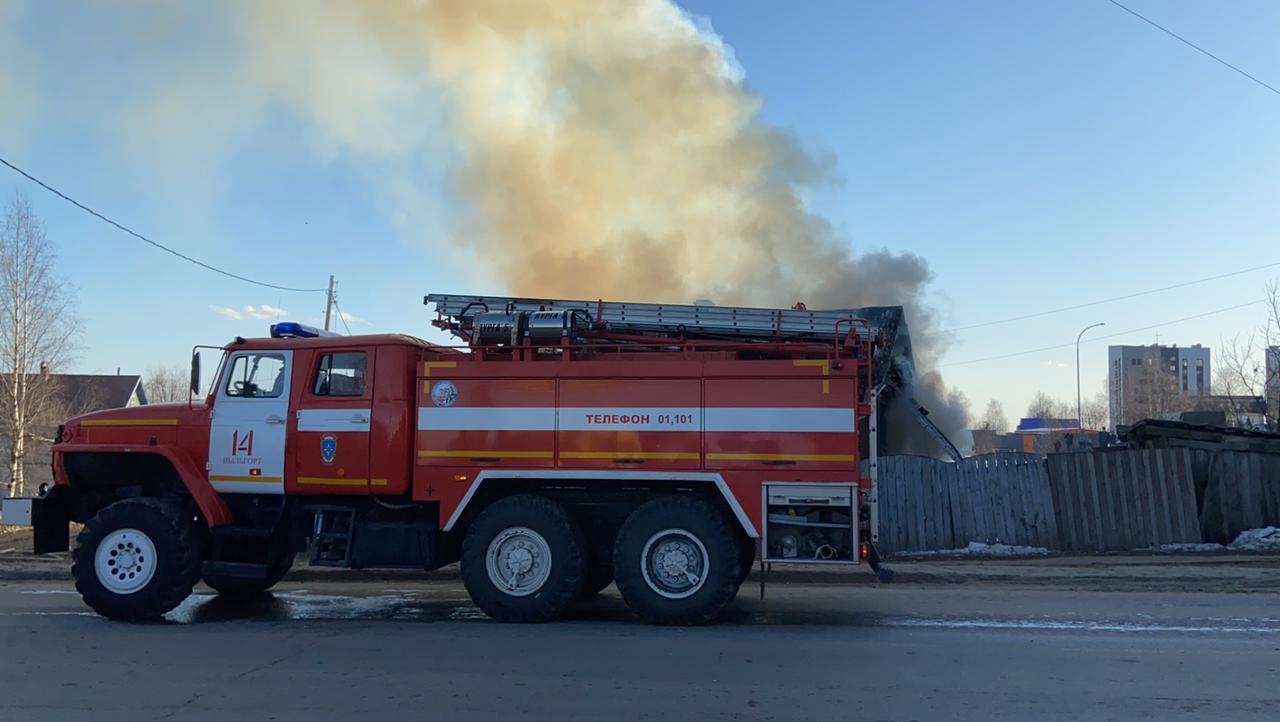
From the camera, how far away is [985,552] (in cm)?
1382

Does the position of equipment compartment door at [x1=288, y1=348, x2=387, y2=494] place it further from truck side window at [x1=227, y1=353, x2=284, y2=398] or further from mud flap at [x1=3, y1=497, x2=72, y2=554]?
mud flap at [x1=3, y1=497, x2=72, y2=554]

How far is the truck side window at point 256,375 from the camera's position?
880 cm

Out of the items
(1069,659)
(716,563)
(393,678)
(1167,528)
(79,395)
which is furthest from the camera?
(79,395)

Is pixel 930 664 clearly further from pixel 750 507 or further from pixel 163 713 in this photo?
pixel 163 713

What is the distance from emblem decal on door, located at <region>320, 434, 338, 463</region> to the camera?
8.54m

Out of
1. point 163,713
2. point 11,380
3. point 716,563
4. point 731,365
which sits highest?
point 11,380

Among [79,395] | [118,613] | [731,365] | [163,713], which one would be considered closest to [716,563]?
[731,365]

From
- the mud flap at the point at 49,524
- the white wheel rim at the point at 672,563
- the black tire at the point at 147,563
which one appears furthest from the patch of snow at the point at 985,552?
the mud flap at the point at 49,524

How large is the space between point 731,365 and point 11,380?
2165 cm

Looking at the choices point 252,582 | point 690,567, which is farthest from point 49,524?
point 690,567

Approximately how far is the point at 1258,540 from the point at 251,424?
14.0m

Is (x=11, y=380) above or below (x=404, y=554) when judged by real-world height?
above

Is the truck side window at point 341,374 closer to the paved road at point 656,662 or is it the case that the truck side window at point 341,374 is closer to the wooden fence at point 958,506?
the paved road at point 656,662

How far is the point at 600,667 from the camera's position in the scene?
21.2ft
